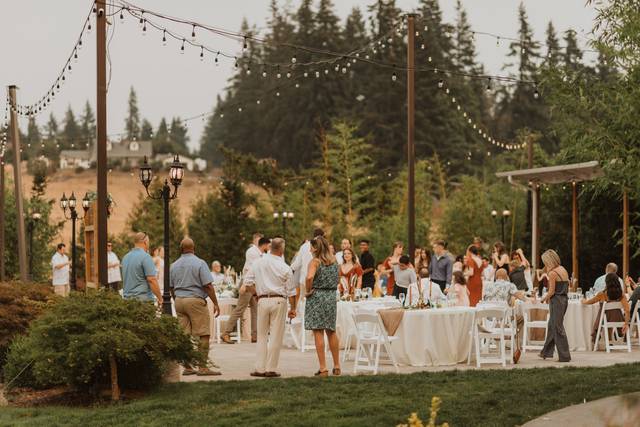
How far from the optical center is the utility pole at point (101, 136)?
58.7ft

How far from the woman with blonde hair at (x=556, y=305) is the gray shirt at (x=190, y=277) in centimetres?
521

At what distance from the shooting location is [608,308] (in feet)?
→ 59.3

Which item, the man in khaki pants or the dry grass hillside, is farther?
the dry grass hillside

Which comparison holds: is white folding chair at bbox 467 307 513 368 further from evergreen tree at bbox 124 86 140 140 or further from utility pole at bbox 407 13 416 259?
evergreen tree at bbox 124 86 140 140

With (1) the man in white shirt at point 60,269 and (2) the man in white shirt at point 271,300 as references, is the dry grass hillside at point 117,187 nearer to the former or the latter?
(1) the man in white shirt at point 60,269

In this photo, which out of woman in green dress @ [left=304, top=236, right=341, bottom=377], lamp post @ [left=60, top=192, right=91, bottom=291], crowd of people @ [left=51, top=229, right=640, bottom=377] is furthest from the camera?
lamp post @ [left=60, top=192, right=91, bottom=291]

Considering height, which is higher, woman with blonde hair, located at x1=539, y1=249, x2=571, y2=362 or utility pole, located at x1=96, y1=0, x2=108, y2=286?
utility pole, located at x1=96, y1=0, x2=108, y2=286

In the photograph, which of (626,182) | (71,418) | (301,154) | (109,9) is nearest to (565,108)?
(626,182)

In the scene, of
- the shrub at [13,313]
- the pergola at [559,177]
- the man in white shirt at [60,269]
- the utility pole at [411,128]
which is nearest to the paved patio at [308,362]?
the shrub at [13,313]

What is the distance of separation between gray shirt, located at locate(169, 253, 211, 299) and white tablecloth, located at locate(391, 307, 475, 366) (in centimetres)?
327

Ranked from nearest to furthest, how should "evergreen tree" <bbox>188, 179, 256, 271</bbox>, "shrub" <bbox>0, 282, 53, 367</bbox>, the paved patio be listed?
the paved patio
"shrub" <bbox>0, 282, 53, 367</bbox>
"evergreen tree" <bbox>188, 179, 256, 271</bbox>

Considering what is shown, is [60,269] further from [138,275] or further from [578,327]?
[138,275]

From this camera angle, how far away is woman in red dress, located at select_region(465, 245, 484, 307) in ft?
66.8

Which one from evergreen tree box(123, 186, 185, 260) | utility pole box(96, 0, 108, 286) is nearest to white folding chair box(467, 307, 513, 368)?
utility pole box(96, 0, 108, 286)
